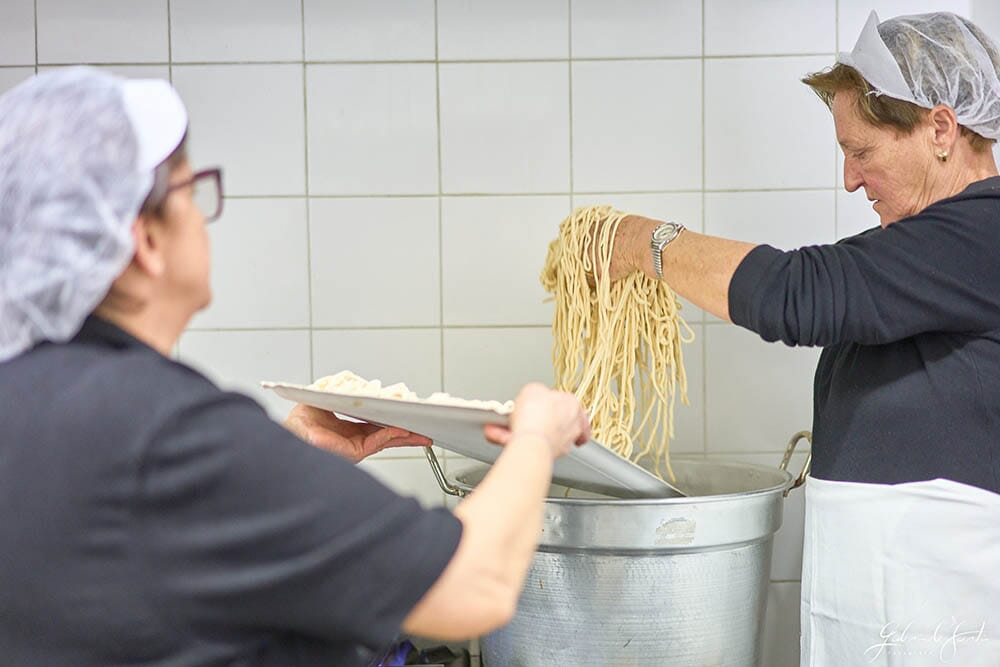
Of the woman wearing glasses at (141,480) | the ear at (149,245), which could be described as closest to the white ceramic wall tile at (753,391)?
the woman wearing glasses at (141,480)

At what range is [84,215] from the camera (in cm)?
79

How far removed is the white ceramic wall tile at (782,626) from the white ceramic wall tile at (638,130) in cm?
89

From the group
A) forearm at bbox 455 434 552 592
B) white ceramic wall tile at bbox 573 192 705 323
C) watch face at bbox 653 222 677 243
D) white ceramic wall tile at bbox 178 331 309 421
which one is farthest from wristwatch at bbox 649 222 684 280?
white ceramic wall tile at bbox 178 331 309 421

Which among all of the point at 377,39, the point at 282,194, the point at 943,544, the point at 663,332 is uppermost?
the point at 377,39

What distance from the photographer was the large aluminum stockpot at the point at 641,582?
5.05 ft

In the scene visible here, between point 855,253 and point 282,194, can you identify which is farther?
point 282,194

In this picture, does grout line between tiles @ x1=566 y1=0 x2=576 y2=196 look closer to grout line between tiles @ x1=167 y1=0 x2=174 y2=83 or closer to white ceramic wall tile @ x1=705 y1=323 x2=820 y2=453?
white ceramic wall tile @ x1=705 y1=323 x2=820 y2=453

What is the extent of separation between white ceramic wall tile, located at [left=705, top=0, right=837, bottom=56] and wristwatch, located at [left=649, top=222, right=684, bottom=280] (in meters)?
0.70

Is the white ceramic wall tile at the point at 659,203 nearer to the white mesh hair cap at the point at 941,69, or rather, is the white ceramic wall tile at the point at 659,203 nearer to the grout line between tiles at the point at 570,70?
the grout line between tiles at the point at 570,70

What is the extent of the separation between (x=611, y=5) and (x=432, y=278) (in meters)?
0.68

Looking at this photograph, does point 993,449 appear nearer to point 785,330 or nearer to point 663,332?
point 785,330

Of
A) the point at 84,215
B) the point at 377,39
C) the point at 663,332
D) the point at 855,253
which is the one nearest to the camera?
the point at 84,215

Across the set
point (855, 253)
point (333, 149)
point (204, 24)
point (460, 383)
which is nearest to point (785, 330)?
point (855, 253)

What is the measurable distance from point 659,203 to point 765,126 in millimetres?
275
